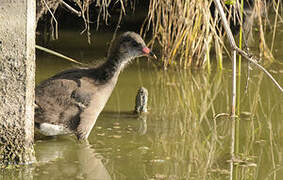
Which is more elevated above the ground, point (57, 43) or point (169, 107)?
point (57, 43)

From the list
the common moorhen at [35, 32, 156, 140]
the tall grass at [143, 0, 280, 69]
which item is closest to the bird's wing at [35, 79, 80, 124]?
the common moorhen at [35, 32, 156, 140]

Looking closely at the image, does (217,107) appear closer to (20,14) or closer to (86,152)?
(86,152)

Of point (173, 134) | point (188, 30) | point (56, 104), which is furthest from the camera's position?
point (188, 30)

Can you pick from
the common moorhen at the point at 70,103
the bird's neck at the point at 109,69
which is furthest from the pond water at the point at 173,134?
the bird's neck at the point at 109,69

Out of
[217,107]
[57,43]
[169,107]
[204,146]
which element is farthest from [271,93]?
[57,43]

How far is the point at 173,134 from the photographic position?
6156 mm

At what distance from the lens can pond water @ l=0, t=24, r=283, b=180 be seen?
17.1 feet

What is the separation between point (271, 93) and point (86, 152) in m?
2.73

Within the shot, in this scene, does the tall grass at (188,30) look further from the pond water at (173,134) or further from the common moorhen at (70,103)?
the common moorhen at (70,103)

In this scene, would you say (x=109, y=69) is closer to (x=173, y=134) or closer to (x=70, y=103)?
(x=70, y=103)

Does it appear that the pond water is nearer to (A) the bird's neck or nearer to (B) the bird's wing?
(B) the bird's wing

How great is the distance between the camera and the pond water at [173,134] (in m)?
5.21

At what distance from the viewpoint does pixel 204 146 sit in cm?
584

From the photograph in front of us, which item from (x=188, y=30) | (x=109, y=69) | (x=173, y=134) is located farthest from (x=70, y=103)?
(x=188, y=30)
